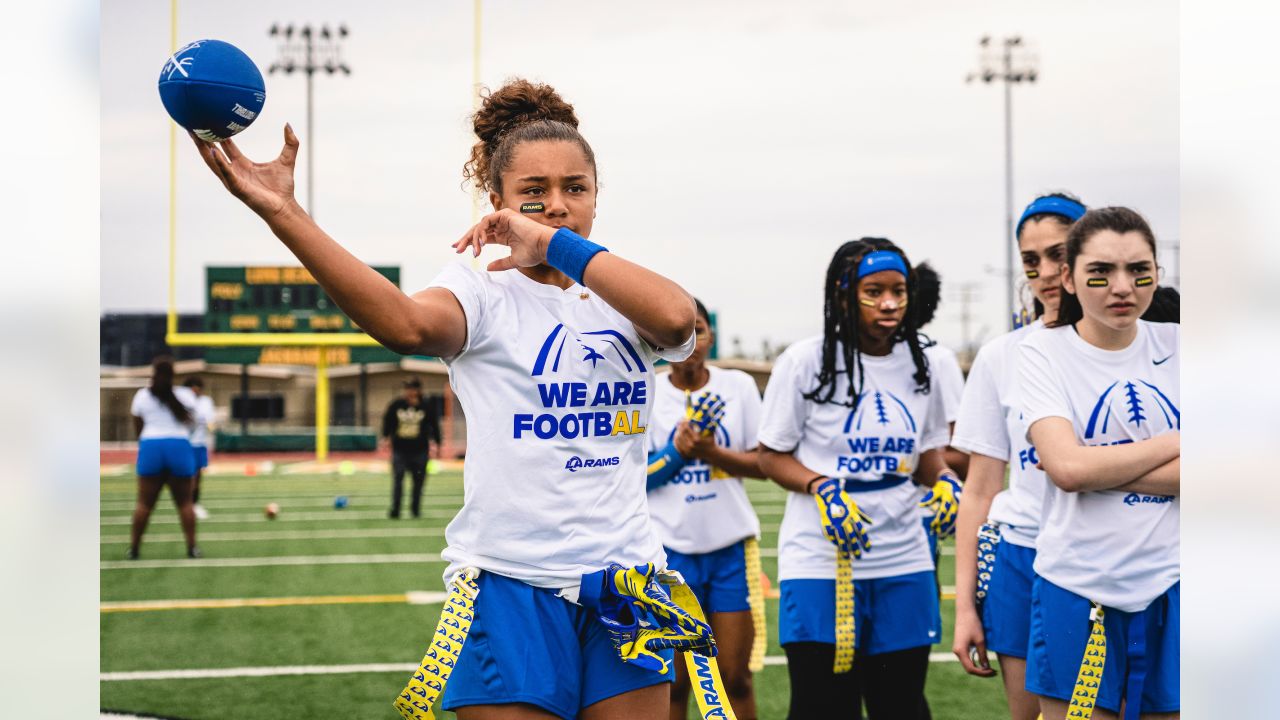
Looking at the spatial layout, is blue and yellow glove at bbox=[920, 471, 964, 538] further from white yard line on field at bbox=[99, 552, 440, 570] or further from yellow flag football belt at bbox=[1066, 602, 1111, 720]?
white yard line on field at bbox=[99, 552, 440, 570]

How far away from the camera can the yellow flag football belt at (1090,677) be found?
120 inches

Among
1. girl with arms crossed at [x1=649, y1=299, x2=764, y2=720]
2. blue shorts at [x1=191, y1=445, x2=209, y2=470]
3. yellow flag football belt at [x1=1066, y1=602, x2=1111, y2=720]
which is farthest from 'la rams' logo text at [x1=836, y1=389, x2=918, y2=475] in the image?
blue shorts at [x1=191, y1=445, x2=209, y2=470]

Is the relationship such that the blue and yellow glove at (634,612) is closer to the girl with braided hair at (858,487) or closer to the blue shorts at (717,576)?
the girl with braided hair at (858,487)

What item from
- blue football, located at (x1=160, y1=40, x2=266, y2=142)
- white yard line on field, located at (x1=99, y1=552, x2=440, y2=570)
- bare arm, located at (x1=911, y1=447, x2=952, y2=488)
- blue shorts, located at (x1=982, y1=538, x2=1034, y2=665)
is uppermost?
blue football, located at (x1=160, y1=40, x2=266, y2=142)

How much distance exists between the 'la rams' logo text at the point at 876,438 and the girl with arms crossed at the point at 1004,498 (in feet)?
1.26

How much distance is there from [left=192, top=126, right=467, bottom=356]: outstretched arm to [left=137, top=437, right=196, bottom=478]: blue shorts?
9875 millimetres

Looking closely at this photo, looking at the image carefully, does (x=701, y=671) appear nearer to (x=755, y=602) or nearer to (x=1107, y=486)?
(x=1107, y=486)

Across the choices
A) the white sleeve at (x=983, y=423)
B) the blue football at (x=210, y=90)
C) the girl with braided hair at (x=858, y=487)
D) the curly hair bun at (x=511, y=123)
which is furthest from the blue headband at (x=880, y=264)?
the blue football at (x=210, y=90)

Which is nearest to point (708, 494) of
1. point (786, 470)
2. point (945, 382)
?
point (786, 470)

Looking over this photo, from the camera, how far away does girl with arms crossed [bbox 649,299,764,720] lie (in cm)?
536

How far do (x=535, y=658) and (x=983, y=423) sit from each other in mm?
2015
